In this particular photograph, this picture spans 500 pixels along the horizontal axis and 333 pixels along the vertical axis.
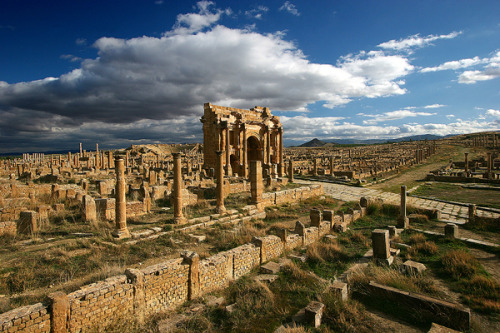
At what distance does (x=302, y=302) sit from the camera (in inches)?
221

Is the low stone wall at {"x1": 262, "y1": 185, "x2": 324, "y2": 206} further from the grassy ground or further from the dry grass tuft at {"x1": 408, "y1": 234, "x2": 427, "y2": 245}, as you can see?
the grassy ground

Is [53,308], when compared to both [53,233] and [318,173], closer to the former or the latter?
[53,233]

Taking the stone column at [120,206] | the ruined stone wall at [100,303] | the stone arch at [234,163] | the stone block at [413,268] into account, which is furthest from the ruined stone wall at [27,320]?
the stone arch at [234,163]

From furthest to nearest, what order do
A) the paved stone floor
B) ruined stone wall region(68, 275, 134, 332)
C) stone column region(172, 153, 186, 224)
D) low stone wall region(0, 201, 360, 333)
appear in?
the paved stone floor
stone column region(172, 153, 186, 224)
ruined stone wall region(68, 275, 134, 332)
low stone wall region(0, 201, 360, 333)

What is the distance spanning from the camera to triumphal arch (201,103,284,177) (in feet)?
76.7

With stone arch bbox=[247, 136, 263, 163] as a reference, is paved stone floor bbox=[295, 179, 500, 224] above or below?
below

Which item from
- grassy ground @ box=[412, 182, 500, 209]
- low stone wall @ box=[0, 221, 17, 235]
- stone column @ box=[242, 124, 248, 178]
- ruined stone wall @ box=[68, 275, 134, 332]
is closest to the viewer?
ruined stone wall @ box=[68, 275, 134, 332]

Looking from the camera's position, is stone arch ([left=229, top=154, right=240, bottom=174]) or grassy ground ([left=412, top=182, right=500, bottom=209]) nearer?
grassy ground ([left=412, top=182, right=500, bottom=209])

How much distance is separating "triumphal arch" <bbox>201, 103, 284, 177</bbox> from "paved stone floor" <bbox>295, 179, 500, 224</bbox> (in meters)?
6.24

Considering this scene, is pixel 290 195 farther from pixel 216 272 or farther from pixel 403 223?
pixel 216 272

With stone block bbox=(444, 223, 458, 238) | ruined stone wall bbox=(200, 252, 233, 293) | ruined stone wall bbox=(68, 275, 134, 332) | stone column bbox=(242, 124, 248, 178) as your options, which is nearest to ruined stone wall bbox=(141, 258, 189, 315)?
ruined stone wall bbox=(68, 275, 134, 332)

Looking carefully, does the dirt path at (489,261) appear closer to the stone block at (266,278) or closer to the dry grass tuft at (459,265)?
the dry grass tuft at (459,265)

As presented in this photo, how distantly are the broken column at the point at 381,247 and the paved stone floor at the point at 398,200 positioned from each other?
23.6ft

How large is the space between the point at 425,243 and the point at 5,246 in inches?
522
